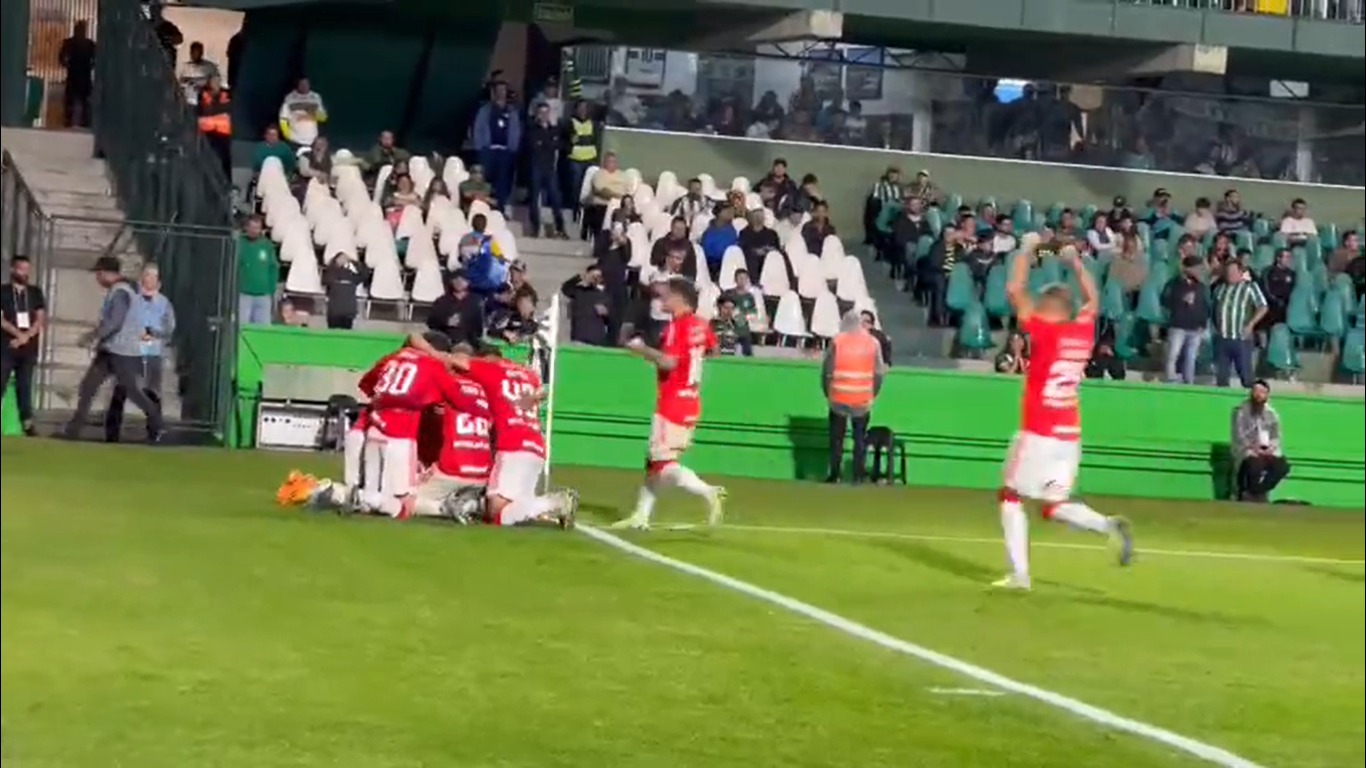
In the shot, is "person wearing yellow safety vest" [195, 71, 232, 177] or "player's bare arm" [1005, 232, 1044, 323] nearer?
"person wearing yellow safety vest" [195, 71, 232, 177]

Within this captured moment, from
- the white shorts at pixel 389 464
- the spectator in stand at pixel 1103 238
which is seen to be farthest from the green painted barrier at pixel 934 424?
the spectator in stand at pixel 1103 238

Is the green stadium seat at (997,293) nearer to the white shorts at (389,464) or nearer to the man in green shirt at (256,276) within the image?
the white shorts at (389,464)

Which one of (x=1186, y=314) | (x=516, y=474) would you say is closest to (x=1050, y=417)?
(x=1186, y=314)

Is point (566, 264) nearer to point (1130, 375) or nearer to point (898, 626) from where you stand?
point (1130, 375)

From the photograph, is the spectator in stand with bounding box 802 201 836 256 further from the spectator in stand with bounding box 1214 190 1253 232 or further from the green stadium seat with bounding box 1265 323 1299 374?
the green stadium seat with bounding box 1265 323 1299 374

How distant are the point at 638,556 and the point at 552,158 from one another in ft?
6.64

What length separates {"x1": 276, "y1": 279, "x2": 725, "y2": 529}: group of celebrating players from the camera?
174 inches

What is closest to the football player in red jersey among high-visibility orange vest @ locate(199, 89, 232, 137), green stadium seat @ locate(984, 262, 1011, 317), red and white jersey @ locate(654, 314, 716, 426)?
red and white jersey @ locate(654, 314, 716, 426)

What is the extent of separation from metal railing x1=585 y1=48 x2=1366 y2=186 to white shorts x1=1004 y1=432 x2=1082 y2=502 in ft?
5.77

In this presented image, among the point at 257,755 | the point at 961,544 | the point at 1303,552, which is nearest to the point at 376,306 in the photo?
the point at 257,755

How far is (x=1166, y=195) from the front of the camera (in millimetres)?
4453

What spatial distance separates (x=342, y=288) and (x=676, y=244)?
2.20ft

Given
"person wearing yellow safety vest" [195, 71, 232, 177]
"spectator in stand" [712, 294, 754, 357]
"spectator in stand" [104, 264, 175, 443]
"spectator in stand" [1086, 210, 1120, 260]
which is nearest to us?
"spectator in stand" [104, 264, 175, 443]

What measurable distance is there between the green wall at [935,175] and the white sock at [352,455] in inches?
29.1
